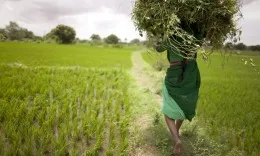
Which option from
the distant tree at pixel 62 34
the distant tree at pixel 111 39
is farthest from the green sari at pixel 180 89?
the distant tree at pixel 111 39

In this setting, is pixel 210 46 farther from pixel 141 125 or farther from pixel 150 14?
pixel 141 125

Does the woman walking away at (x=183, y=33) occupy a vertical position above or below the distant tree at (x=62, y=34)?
below

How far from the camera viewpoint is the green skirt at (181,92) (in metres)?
2.90

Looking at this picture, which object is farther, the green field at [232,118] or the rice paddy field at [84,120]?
the green field at [232,118]

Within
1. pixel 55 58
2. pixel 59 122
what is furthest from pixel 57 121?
pixel 55 58

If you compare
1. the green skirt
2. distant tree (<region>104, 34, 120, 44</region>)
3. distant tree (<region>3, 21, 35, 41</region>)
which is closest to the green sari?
the green skirt

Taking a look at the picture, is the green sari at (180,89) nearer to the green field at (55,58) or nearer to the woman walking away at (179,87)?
the woman walking away at (179,87)

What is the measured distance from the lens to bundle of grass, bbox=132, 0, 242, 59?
8.83ft

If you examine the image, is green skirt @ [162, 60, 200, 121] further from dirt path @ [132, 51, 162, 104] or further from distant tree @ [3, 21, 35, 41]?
distant tree @ [3, 21, 35, 41]

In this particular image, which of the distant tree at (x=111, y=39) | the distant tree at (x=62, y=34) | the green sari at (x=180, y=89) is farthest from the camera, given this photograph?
the distant tree at (x=111, y=39)

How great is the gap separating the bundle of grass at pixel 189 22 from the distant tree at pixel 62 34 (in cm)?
6092

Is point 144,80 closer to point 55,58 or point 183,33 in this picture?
point 183,33

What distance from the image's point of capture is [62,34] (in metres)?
61.8

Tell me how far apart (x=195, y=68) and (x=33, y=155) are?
7.02 feet
